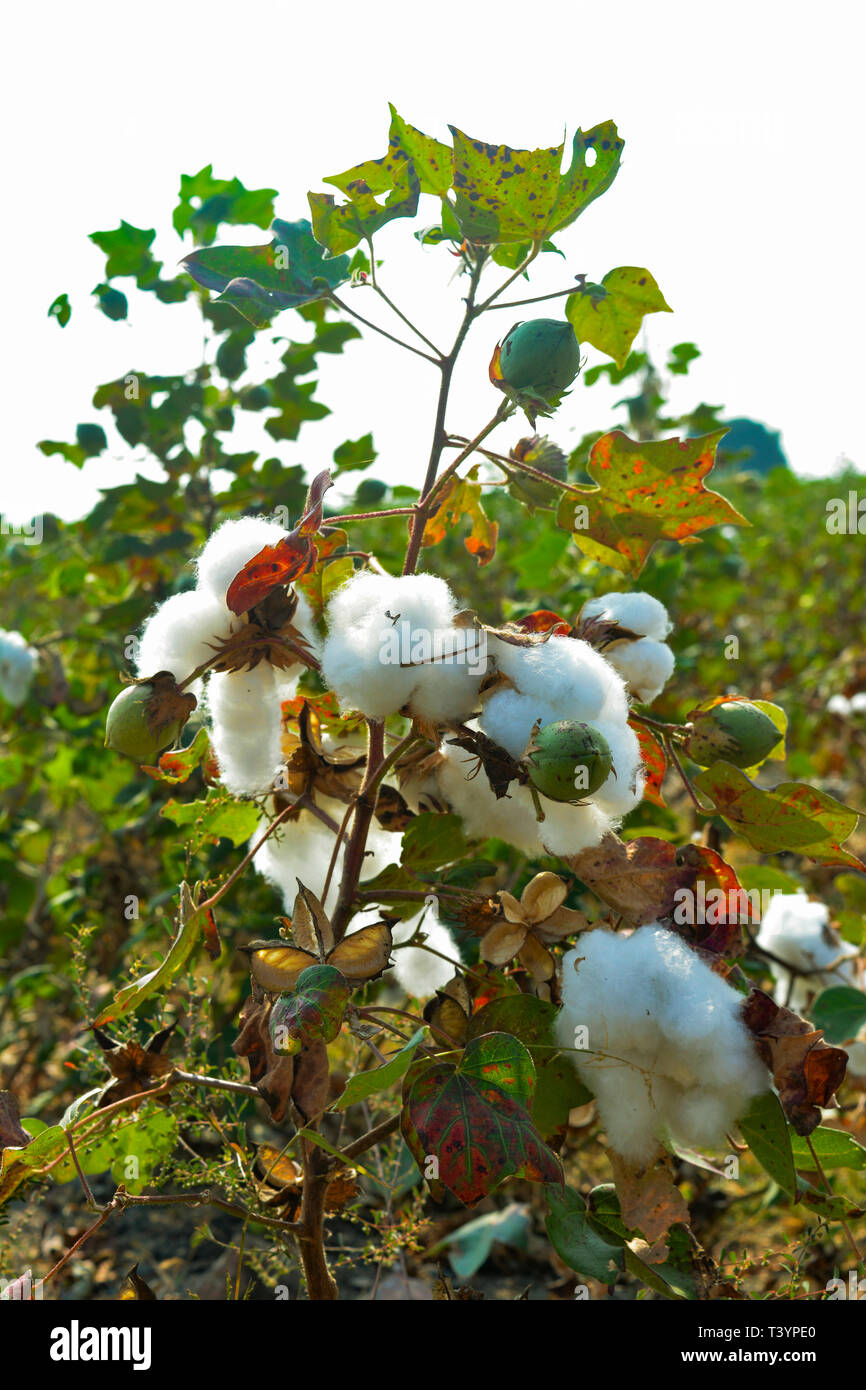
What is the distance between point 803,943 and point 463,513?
86 cm

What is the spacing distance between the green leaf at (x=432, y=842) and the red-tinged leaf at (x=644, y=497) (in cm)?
28

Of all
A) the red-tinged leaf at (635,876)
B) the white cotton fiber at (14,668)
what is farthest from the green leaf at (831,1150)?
the white cotton fiber at (14,668)

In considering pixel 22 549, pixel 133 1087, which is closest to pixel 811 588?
pixel 22 549

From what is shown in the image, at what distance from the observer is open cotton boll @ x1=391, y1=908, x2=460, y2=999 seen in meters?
1.02

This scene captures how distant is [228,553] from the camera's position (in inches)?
30.9

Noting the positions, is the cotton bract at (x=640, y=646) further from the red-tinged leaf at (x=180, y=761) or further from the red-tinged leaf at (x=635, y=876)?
the red-tinged leaf at (x=180, y=761)

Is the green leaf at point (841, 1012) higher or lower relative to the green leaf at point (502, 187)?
lower

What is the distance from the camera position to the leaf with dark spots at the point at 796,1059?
747 mm

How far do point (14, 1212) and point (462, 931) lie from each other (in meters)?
1.29

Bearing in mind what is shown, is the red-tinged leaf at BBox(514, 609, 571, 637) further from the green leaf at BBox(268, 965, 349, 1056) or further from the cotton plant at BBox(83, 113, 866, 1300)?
the green leaf at BBox(268, 965, 349, 1056)

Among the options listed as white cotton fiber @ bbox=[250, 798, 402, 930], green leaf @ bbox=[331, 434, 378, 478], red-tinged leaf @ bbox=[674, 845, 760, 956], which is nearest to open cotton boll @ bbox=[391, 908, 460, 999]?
white cotton fiber @ bbox=[250, 798, 402, 930]

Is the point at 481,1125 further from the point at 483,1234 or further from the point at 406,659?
the point at 483,1234

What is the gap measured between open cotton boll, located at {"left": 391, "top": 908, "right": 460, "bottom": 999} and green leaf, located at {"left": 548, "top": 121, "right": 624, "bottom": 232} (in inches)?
25.8

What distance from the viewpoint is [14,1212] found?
1.73 metres
